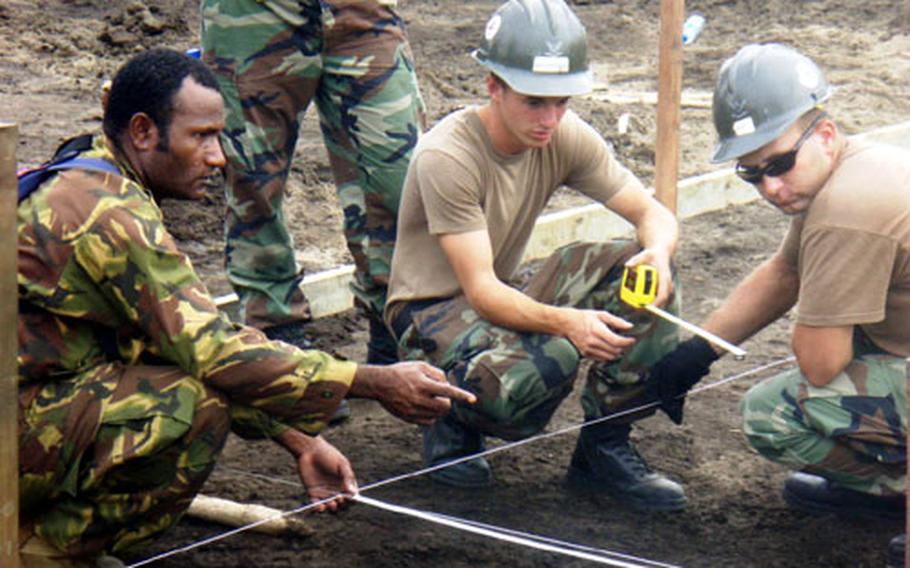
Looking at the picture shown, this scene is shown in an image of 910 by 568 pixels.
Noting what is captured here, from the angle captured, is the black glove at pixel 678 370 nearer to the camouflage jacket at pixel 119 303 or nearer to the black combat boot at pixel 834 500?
the black combat boot at pixel 834 500

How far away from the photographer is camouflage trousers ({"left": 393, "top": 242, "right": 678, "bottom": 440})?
451 centimetres

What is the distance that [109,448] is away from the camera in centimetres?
367

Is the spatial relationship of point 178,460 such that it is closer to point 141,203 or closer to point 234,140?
point 141,203

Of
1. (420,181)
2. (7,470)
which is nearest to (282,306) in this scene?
(420,181)

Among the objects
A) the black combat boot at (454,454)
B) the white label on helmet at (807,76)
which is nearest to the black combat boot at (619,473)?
the black combat boot at (454,454)

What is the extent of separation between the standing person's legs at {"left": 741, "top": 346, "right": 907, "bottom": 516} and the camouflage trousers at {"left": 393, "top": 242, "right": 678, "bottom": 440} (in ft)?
1.22

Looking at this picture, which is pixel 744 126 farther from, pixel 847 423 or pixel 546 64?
pixel 847 423

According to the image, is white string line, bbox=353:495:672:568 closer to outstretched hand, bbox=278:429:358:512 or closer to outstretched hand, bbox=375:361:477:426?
outstretched hand, bbox=278:429:358:512

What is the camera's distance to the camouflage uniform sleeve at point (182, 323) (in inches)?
140

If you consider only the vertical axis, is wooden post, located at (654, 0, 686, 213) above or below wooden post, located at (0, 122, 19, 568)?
below

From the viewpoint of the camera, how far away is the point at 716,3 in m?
14.0

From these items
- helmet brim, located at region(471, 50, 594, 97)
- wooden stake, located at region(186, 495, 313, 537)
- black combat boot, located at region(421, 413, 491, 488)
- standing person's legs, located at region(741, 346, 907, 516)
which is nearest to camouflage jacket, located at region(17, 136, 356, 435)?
wooden stake, located at region(186, 495, 313, 537)

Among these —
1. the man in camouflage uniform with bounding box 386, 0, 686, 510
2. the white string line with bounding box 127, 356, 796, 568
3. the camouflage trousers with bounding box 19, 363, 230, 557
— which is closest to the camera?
the camouflage trousers with bounding box 19, 363, 230, 557

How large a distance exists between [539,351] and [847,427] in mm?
881
